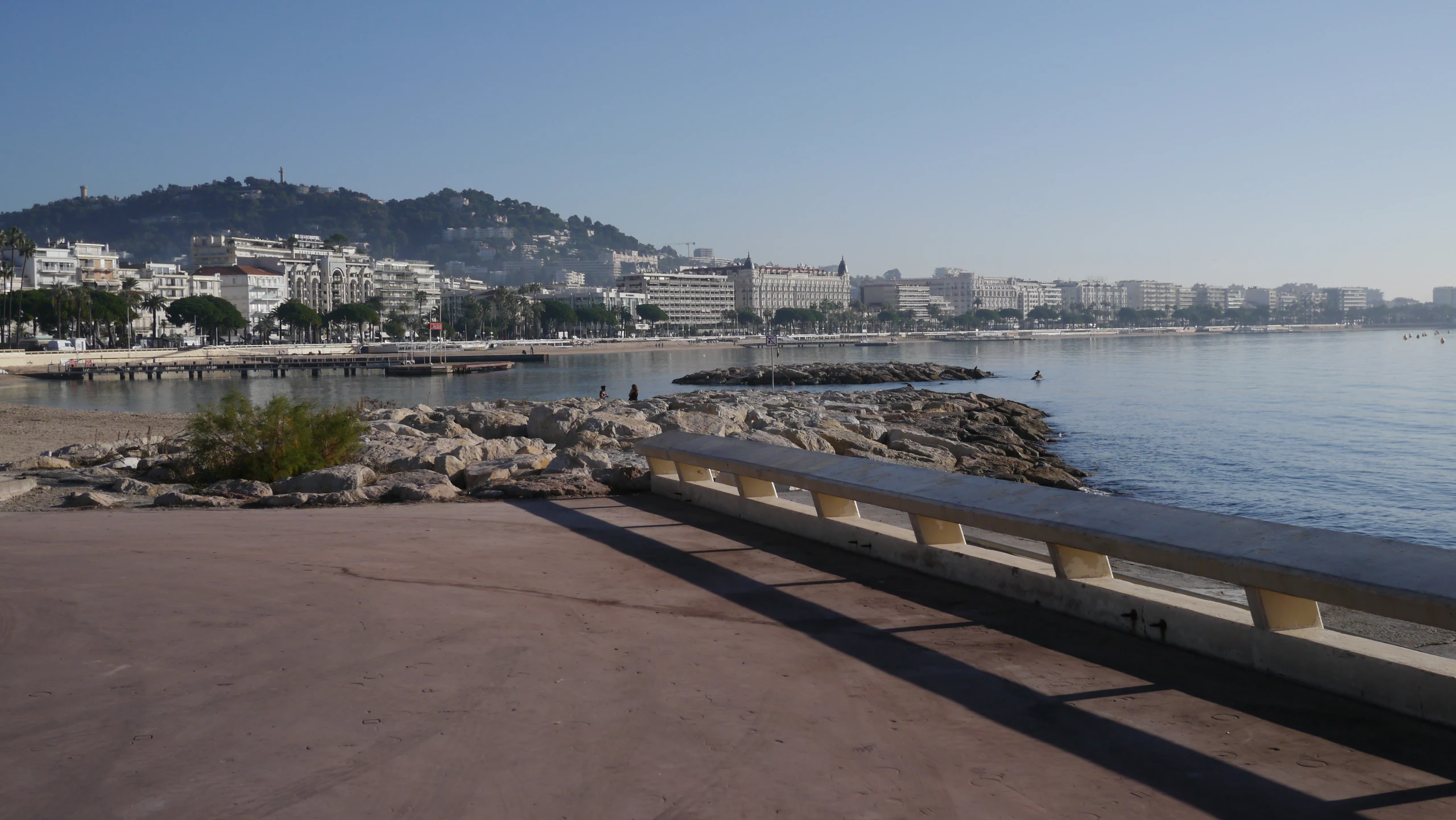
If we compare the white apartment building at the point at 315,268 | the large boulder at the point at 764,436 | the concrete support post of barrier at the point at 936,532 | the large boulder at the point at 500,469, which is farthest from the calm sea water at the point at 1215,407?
the white apartment building at the point at 315,268

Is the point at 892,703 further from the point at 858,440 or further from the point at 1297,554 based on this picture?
the point at 858,440

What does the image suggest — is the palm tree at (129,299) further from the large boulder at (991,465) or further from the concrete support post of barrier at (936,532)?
the concrete support post of barrier at (936,532)

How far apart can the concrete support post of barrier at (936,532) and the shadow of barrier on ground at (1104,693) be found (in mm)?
→ 214

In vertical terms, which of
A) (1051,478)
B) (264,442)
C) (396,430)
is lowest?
(1051,478)

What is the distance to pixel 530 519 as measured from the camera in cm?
809

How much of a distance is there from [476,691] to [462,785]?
871 mm

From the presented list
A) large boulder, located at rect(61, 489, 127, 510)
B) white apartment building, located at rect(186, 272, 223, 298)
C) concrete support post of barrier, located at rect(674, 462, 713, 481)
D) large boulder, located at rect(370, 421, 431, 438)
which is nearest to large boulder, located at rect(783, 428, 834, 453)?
large boulder, located at rect(370, 421, 431, 438)

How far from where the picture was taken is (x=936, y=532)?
623 cm

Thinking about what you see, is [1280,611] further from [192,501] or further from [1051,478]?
[1051,478]

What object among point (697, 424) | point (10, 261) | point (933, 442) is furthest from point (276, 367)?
point (697, 424)

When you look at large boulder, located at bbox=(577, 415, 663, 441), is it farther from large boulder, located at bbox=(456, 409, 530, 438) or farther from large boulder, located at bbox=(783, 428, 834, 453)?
large boulder, located at bbox=(456, 409, 530, 438)

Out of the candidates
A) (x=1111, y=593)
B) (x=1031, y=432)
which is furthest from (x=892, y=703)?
(x=1031, y=432)

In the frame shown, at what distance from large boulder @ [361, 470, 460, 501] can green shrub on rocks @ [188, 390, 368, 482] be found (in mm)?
1930

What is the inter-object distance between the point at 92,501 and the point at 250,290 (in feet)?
532
